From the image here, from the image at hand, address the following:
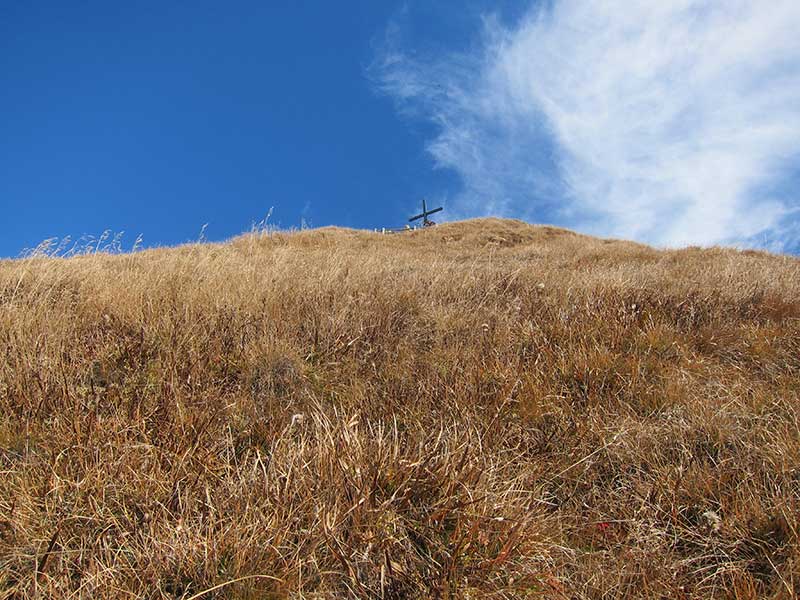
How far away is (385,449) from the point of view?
1.70m

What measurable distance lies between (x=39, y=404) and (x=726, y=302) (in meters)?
6.02

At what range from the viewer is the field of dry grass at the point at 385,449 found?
132 cm

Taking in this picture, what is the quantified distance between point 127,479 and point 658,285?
584cm

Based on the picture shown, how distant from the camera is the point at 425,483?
159cm

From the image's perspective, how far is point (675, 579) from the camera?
143 cm

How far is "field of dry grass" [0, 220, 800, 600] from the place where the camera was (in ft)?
4.34

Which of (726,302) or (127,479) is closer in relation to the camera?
(127,479)

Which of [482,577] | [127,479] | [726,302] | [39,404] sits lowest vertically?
[482,577]

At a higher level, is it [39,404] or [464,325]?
[464,325]

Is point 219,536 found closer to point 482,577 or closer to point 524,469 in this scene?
point 482,577

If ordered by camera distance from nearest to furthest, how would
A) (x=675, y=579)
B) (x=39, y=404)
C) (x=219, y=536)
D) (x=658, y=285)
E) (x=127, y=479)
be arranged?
(x=219, y=536)
(x=675, y=579)
(x=127, y=479)
(x=39, y=404)
(x=658, y=285)

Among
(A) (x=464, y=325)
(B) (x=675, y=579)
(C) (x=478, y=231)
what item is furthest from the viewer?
(C) (x=478, y=231)

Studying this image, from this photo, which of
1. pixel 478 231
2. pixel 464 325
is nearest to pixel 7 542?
pixel 464 325

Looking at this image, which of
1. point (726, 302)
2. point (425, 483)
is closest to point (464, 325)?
point (425, 483)
